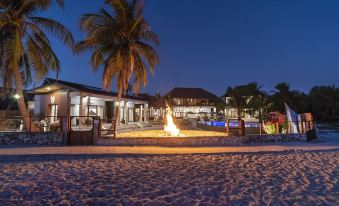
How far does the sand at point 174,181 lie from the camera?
443 cm

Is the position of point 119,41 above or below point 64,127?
above

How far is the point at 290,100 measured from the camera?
35.9 meters

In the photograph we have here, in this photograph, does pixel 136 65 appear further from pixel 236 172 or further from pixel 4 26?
pixel 236 172

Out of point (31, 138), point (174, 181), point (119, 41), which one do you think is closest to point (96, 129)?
point (31, 138)

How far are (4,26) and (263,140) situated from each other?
47.5ft

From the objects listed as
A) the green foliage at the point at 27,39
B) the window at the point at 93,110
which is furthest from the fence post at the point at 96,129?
the window at the point at 93,110

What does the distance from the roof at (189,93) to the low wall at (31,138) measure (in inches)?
1575

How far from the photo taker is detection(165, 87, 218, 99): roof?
5362 centimetres

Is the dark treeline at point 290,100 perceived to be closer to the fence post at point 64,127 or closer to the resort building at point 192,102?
the resort building at point 192,102

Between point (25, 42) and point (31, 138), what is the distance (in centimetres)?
510

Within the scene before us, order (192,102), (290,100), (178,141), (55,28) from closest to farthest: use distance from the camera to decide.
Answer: (178,141), (55,28), (290,100), (192,102)

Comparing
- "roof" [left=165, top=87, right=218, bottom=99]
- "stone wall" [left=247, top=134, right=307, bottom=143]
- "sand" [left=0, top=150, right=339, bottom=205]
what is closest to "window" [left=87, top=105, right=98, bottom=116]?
"sand" [left=0, top=150, right=339, bottom=205]

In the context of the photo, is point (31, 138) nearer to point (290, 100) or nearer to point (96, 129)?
point (96, 129)

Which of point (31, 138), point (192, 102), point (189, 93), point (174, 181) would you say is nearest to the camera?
point (174, 181)
